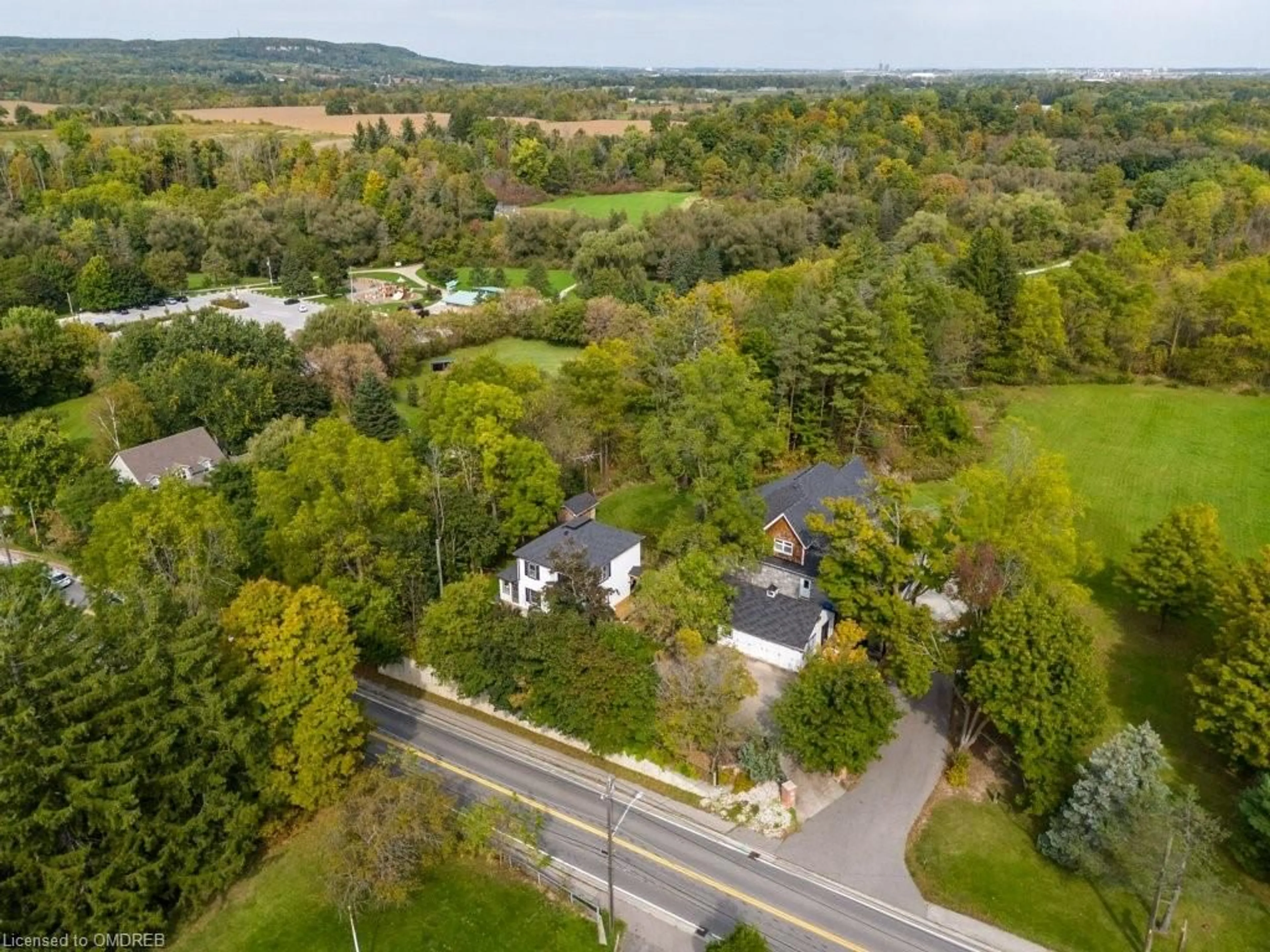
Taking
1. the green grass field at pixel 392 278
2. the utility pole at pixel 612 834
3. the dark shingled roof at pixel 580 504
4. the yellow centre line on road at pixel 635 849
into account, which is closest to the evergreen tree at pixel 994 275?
the dark shingled roof at pixel 580 504

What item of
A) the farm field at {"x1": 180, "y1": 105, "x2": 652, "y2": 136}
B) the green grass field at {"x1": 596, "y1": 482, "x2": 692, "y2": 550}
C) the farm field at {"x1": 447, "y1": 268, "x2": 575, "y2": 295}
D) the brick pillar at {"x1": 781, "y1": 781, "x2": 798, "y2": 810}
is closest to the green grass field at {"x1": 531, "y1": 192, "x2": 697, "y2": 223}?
the farm field at {"x1": 447, "y1": 268, "x2": 575, "y2": 295}

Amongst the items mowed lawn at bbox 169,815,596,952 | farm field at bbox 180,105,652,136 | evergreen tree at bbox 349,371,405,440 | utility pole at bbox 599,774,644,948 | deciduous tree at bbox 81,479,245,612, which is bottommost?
mowed lawn at bbox 169,815,596,952

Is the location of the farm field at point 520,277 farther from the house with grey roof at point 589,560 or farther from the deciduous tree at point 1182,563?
the deciduous tree at point 1182,563

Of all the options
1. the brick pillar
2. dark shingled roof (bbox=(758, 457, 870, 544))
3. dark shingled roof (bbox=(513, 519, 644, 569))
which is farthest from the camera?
dark shingled roof (bbox=(758, 457, 870, 544))

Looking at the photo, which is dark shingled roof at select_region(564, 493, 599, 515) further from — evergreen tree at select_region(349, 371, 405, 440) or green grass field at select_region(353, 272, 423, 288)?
green grass field at select_region(353, 272, 423, 288)

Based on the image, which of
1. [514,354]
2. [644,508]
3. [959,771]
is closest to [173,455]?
[644,508]
